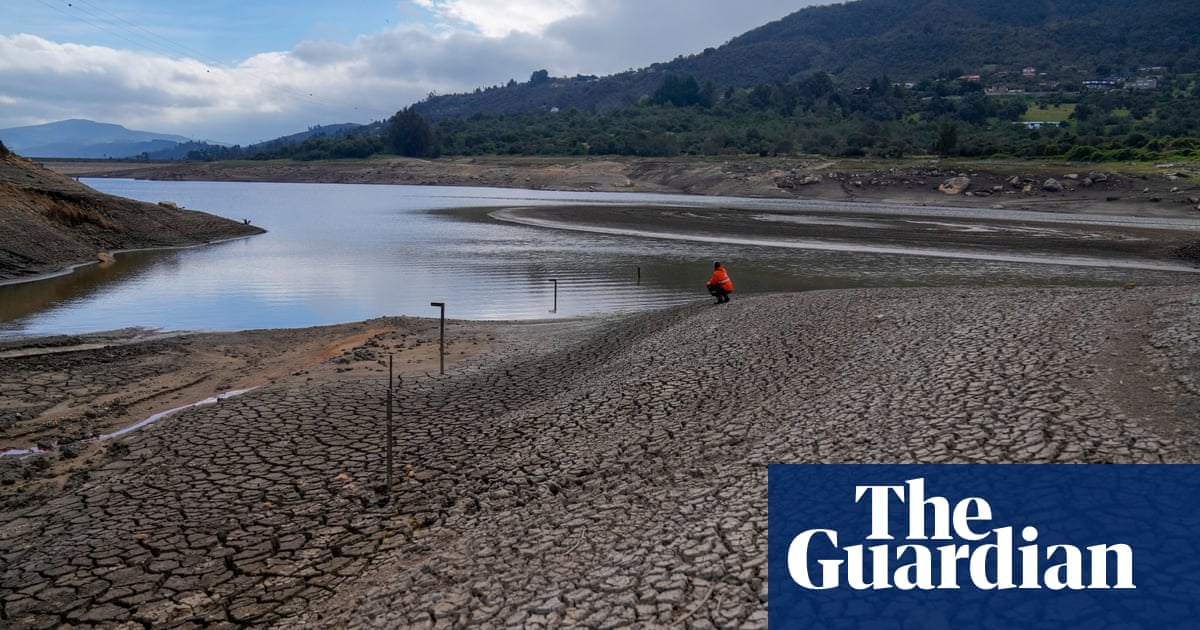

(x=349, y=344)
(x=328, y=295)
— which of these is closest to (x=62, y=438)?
(x=349, y=344)

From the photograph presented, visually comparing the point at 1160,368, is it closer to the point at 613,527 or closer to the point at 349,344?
the point at 613,527

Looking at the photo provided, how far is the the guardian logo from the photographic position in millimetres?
6336

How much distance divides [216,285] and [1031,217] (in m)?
51.8

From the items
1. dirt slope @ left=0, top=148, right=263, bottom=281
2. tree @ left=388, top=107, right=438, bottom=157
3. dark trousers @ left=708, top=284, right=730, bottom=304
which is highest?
tree @ left=388, top=107, right=438, bottom=157

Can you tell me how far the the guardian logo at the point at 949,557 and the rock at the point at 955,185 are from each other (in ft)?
221

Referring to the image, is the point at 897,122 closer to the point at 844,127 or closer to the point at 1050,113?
the point at 844,127

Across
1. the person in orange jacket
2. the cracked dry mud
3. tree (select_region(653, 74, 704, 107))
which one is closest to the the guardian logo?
the cracked dry mud

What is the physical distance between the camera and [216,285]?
28703 millimetres

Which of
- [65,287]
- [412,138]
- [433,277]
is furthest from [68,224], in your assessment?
[412,138]

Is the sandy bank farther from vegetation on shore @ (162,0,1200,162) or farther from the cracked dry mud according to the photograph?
the cracked dry mud

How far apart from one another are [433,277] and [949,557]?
26.2 m

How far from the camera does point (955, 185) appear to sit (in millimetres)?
68688

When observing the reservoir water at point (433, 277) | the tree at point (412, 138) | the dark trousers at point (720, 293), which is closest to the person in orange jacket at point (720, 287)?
the dark trousers at point (720, 293)

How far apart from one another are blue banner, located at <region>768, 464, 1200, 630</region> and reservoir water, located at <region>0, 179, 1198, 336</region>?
53.7ft
